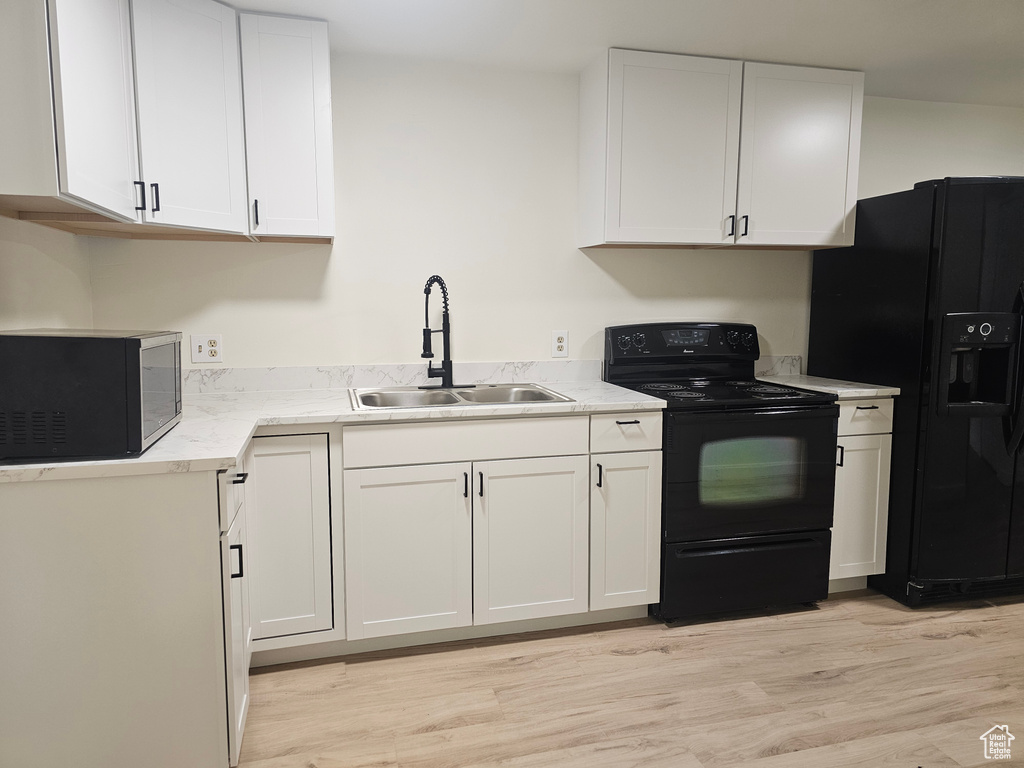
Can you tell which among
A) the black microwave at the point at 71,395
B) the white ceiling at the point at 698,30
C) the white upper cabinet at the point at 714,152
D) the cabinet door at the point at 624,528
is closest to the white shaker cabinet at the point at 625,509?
the cabinet door at the point at 624,528

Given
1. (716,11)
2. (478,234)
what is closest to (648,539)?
(478,234)

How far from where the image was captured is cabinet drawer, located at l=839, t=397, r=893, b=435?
110 inches

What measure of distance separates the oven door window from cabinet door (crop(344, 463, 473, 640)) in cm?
94

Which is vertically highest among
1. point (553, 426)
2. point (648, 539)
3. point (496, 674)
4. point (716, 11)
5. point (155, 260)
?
point (716, 11)

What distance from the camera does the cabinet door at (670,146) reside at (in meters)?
2.68

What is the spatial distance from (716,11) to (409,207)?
133cm

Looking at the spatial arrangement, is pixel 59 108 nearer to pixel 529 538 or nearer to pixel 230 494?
pixel 230 494

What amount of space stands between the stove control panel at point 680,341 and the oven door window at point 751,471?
59cm

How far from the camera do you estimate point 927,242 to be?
8.75 ft

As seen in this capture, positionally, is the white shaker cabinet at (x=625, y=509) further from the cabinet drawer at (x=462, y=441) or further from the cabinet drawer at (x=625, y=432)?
the cabinet drawer at (x=462, y=441)

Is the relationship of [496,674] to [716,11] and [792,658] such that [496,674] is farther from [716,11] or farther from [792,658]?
[716,11]

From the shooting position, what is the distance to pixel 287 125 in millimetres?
2361

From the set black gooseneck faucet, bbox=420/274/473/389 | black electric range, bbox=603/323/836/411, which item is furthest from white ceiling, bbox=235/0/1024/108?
black electric range, bbox=603/323/836/411

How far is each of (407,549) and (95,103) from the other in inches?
62.2
